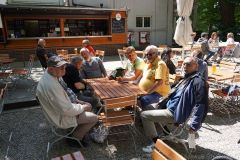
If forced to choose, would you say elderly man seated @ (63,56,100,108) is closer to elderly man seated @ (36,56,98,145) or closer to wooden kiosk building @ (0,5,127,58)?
elderly man seated @ (36,56,98,145)

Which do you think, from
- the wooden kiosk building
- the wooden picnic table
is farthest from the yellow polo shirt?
the wooden kiosk building

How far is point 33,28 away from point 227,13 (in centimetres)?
1386

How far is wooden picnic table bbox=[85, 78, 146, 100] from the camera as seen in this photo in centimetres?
413

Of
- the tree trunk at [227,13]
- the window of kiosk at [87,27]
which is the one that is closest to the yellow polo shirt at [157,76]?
the window of kiosk at [87,27]

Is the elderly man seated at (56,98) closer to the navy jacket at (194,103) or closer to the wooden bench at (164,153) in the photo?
the navy jacket at (194,103)

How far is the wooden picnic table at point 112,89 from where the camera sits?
13.6ft

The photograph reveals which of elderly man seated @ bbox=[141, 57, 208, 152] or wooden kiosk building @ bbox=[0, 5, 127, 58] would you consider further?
wooden kiosk building @ bbox=[0, 5, 127, 58]

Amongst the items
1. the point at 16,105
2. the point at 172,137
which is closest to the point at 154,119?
the point at 172,137

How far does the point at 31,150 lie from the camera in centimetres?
390

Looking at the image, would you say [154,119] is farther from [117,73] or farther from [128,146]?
[117,73]

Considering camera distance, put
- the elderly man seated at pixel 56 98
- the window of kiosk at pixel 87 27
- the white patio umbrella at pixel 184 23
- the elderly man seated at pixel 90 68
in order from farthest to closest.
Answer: the window of kiosk at pixel 87 27 < the white patio umbrella at pixel 184 23 < the elderly man seated at pixel 90 68 < the elderly man seated at pixel 56 98

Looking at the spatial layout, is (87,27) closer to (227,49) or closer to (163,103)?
(227,49)

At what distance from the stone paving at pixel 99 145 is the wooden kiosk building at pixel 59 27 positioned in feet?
25.5

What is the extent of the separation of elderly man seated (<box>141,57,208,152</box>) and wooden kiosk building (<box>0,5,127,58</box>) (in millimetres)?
10160
